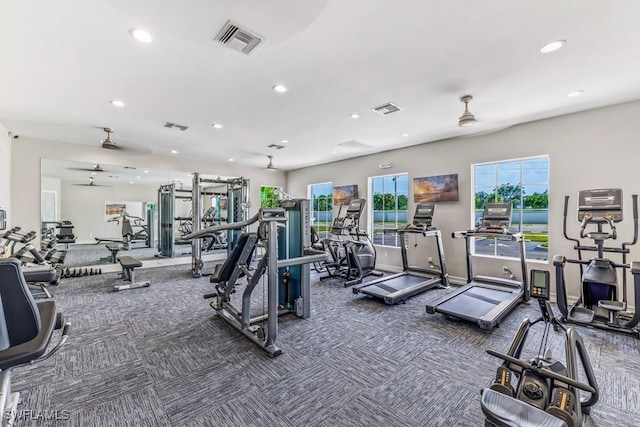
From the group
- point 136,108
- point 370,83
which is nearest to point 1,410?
point 136,108

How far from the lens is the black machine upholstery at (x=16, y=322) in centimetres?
139

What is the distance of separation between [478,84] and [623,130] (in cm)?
233

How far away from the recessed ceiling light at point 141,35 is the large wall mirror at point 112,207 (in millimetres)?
4795

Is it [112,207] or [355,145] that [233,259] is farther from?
[112,207]

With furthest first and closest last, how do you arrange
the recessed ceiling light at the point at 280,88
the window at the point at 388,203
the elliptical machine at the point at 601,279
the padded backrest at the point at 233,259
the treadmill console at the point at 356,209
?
the window at the point at 388,203 → the treadmill console at the point at 356,209 → the padded backrest at the point at 233,259 → the recessed ceiling light at the point at 280,88 → the elliptical machine at the point at 601,279

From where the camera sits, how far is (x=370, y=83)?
3.17 metres

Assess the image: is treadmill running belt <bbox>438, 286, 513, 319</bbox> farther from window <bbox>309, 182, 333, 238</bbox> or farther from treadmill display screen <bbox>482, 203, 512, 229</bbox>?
window <bbox>309, 182, 333, 238</bbox>

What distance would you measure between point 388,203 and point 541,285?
4.49m

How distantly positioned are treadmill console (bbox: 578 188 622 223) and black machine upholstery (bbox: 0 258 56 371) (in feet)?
16.8

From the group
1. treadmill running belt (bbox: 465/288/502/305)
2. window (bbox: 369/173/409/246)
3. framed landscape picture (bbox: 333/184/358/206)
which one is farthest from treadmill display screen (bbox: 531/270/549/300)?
framed landscape picture (bbox: 333/184/358/206)

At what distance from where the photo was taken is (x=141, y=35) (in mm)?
2268

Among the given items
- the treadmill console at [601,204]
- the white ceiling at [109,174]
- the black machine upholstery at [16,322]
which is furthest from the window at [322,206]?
the black machine upholstery at [16,322]

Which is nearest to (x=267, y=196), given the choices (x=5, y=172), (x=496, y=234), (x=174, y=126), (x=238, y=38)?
(x=174, y=126)

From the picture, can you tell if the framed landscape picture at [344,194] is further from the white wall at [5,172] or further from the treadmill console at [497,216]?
the white wall at [5,172]
